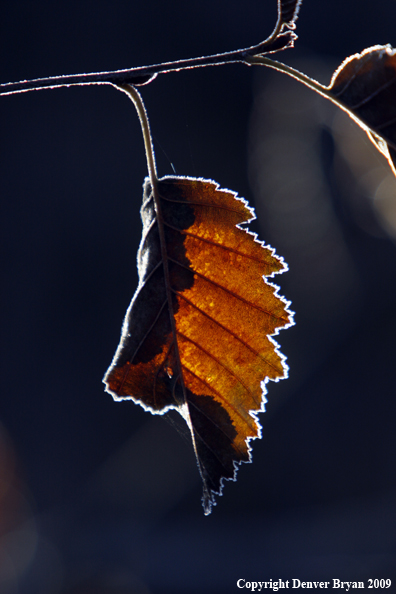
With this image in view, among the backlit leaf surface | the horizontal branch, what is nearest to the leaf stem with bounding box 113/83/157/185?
the horizontal branch

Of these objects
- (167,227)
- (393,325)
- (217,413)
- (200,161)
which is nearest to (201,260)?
(167,227)

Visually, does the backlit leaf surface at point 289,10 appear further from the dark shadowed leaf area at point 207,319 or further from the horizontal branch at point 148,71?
the dark shadowed leaf area at point 207,319

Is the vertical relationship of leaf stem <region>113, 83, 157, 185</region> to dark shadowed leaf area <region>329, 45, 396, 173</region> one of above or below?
above

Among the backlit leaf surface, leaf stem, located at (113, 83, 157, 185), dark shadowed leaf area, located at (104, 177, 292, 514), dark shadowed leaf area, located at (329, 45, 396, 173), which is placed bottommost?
dark shadowed leaf area, located at (104, 177, 292, 514)

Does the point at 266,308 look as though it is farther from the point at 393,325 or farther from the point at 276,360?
the point at 393,325

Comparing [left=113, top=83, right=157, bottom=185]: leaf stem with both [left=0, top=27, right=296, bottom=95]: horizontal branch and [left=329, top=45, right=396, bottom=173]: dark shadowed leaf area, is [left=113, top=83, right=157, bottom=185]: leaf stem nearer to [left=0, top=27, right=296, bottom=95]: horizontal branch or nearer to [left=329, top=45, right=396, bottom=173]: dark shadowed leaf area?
→ [left=0, top=27, right=296, bottom=95]: horizontal branch

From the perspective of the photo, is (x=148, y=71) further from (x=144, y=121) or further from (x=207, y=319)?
(x=207, y=319)

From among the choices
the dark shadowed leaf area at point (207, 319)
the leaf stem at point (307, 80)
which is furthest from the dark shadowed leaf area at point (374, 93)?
the dark shadowed leaf area at point (207, 319)
